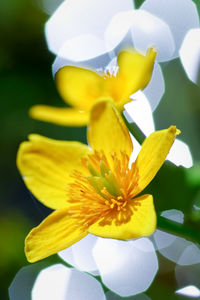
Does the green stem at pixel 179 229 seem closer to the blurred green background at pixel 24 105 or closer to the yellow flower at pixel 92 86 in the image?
the yellow flower at pixel 92 86

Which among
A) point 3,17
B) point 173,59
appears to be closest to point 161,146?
point 173,59

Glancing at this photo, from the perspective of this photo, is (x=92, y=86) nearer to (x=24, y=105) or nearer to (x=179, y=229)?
(x=179, y=229)

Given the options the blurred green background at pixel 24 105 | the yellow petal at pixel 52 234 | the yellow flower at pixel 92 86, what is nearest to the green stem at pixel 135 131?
the yellow flower at pixel 92 86

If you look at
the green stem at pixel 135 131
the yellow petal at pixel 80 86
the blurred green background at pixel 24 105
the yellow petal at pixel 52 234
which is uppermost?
the yellow petal at pixel 80 86

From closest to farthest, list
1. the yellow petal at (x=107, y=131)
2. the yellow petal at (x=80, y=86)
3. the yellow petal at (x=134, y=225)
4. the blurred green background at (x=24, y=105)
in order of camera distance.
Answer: the yellow petal at (x=134, y=225)
the yellow petal at (x=107, y=131)
the yellow petal at (x=80, y=86)
the blurred green background at (x=24, y=105)

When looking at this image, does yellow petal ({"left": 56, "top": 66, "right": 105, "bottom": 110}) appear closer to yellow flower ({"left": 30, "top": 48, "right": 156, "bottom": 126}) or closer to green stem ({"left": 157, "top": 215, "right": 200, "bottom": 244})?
yellow flower ({"left": 30, "top": 48, "right": 156, "bottom": 126})
